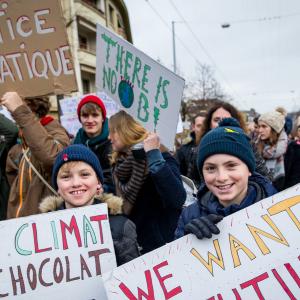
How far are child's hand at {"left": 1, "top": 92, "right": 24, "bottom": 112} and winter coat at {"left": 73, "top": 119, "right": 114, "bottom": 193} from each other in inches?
29.6

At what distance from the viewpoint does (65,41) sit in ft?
7.54

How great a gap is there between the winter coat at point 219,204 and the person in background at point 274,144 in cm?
224

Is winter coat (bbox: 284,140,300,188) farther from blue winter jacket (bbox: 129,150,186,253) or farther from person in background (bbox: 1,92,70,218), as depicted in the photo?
person in background (bbox: 1,92,70,218)

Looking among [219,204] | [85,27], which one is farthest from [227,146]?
[85,27]

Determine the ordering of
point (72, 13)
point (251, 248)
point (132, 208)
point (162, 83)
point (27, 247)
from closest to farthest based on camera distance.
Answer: point (251, 248) → point (27, 247) → point (162, 83) → point (132, 208) → point (72, 13)

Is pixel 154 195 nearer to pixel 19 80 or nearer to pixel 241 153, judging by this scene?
pixel 241 153

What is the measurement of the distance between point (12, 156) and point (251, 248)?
1.87 m

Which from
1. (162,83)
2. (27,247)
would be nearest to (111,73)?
(162,83)

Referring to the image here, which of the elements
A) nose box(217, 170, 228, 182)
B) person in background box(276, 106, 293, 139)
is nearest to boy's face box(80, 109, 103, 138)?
nose box(217, 170, 228, 182)

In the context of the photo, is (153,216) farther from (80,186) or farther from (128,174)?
(80,186)

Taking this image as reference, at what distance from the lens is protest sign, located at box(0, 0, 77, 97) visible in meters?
2.30

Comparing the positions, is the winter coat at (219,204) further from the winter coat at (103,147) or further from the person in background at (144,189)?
the winter coat at (103,147)

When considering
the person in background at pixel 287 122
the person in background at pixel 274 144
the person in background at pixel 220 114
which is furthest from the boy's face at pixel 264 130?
the person in background at pixel 220 114

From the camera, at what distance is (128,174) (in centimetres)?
231
